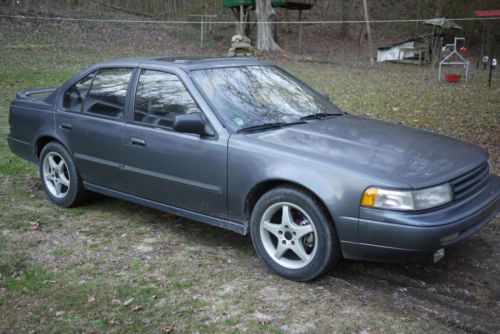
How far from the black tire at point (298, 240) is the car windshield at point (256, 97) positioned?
0.72 metres

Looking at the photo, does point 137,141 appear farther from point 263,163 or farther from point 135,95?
point 263,163

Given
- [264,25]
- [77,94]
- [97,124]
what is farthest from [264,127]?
[264,25]

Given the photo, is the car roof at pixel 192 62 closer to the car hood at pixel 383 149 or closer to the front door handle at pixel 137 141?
the front door handle at pixel 137 141

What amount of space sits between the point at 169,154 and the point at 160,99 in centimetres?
56

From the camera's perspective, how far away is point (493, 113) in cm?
982

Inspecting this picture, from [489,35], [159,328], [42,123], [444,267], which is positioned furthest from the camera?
[489,35]

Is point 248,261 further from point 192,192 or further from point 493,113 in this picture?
point 493,113

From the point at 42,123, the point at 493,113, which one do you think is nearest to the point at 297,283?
the point at 42,123

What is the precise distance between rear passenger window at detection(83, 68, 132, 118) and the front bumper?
102 inches

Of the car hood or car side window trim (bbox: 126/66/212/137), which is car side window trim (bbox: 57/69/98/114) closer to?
car side window trim (bbox: 126/66/212/137)

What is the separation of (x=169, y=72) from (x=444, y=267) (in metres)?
2.82

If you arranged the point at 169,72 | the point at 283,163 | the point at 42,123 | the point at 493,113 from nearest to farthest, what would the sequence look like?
the point at 283,163 < the point at 169,72 < the point at 42,123 < the point at 493,113

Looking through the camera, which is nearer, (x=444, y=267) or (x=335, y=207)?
(x=335, y=207)

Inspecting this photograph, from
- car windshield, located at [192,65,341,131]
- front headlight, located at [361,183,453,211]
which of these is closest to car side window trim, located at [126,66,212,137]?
car windshield, located at [192,65,341,131]
